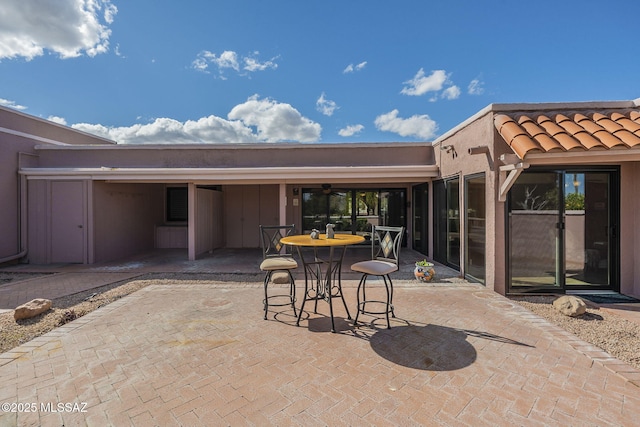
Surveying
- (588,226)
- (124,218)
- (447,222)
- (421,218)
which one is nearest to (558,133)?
A: (588,226)

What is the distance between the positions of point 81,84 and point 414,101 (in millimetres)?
15050

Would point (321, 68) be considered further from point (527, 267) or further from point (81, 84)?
point (527, 267)

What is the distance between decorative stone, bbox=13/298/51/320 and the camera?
163 inches

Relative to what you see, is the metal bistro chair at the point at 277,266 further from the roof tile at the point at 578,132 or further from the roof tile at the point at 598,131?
the roof tile at the point at 598,131

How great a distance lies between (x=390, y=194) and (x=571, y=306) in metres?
6.98

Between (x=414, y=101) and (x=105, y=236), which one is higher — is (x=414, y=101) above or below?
above

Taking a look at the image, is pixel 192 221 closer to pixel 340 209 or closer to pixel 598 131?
pixel 340 209

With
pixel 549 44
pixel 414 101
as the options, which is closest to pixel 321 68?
pixel 414 101

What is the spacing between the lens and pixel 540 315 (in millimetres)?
4203

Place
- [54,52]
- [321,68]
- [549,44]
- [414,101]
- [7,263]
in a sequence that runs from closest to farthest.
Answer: [549,44] → [7,263] → [54,52] → [321,68] → [414,101]

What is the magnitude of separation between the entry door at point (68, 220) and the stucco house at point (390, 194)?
0.12 ft

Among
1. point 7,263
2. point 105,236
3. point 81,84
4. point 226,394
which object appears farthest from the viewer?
point 81,84

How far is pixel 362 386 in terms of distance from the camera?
8.21ft

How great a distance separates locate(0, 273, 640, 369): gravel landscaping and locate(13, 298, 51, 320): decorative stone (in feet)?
0.23
